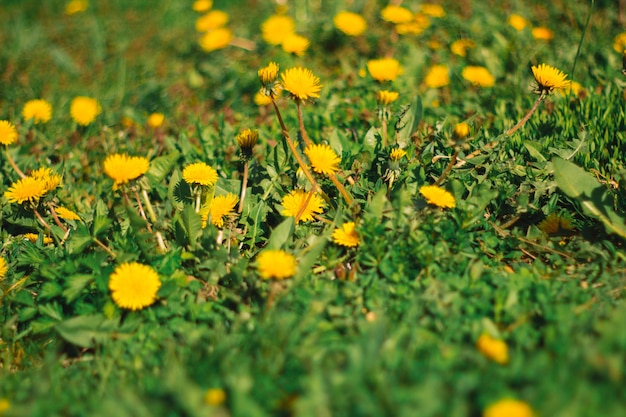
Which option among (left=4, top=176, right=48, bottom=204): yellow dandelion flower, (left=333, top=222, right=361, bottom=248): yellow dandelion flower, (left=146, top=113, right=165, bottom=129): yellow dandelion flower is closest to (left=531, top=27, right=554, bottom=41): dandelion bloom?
(left=333, top=222, right=361, bottom=248): yellow dandelion flower

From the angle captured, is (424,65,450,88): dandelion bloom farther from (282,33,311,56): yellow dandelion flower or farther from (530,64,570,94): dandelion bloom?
(530,64,570,94): dandelion bloom

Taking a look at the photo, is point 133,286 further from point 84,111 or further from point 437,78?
point 437,78

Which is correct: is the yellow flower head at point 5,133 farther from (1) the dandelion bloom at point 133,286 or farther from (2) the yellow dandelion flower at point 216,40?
(2) the yellow dandelion flower at point 216,40

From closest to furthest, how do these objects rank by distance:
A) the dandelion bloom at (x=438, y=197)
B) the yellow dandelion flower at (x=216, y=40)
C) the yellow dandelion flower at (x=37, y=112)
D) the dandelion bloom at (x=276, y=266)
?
the dandelion bloom at (x=276, y=266) < the dandelion bloom at (x=438, y=197) < the yellow dandelion flower at (x=37, y=112) < the yellow dandelion flower at (x=216, y=40)

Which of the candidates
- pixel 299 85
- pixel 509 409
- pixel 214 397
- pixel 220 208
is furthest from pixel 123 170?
pixel 509 409

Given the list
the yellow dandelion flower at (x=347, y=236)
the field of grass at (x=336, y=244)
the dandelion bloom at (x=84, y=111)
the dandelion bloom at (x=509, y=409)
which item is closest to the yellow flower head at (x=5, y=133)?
the field of grass at (x=336, y=244)

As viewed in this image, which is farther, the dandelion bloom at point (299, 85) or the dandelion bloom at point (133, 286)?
the dandelion bloom at point (299, 85)
